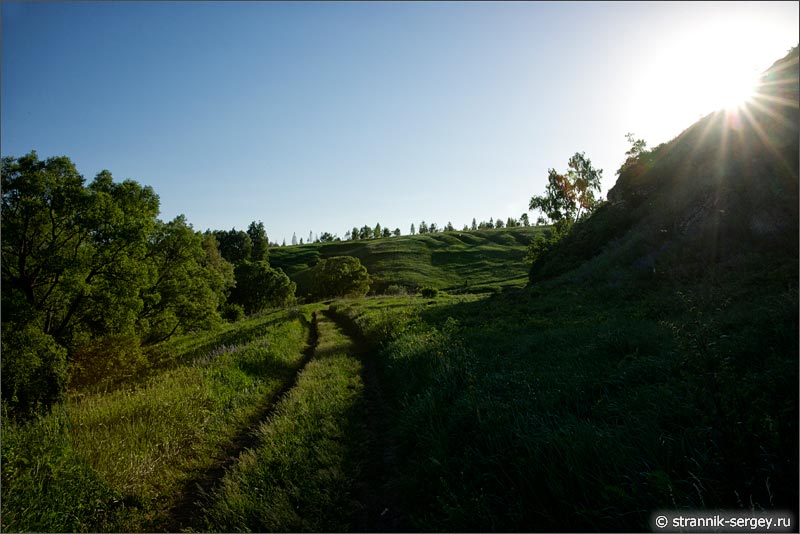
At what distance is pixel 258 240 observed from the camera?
123 m

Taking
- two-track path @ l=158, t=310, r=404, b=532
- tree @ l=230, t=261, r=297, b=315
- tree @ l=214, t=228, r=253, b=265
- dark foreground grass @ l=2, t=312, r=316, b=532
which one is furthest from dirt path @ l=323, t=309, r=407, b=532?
tree @ l=214, t=228, r=253, b=265

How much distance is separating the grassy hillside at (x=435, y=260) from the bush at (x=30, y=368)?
184ft

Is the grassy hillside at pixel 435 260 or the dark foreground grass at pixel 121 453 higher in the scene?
the grassy hillside at pixel 435 260

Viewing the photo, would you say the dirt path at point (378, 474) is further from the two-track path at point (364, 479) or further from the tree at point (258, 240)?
the tree at point (258, 240)

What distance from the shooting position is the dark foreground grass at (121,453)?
5.51 m

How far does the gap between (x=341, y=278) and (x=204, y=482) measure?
218 ft

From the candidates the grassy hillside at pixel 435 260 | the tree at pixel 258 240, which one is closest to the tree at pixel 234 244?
the tree at pixel 258 240

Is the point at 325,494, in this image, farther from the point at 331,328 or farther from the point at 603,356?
the point at 331,328

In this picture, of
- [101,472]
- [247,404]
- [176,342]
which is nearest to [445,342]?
[247,404]

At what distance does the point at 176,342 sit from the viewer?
2955 cm

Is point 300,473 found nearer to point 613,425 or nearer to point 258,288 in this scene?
point 613,425

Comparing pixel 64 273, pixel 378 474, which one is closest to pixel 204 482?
pixel 378 474

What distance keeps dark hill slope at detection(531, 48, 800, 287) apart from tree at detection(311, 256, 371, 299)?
52.2 metres

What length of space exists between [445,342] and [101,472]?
947cm
